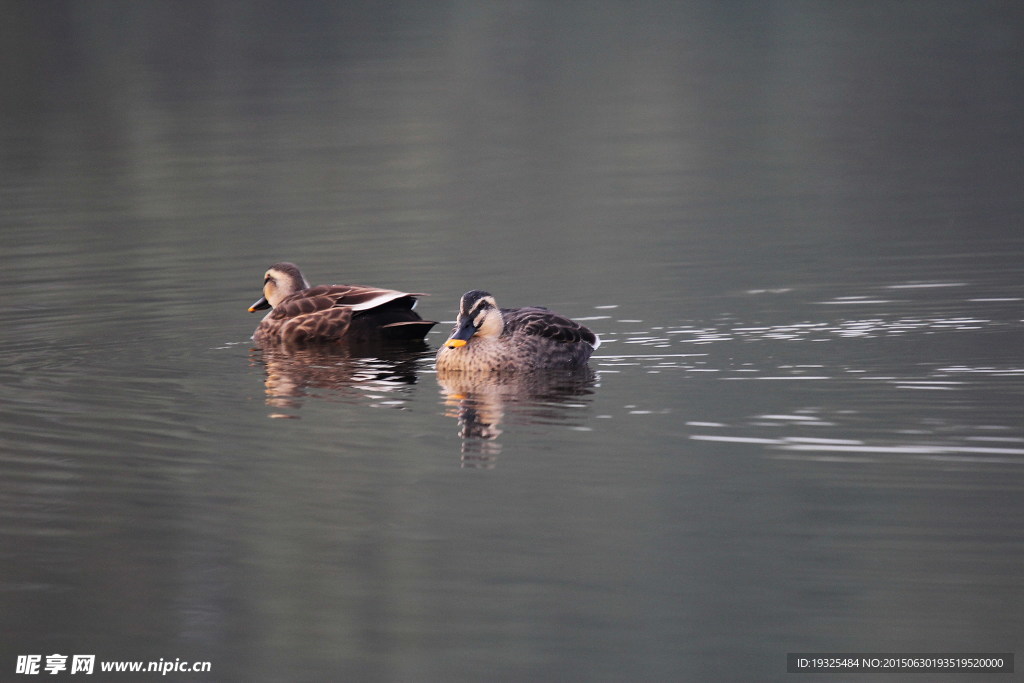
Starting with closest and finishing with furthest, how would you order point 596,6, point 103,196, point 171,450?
point 171,450 → point 103,196 → point 596,6

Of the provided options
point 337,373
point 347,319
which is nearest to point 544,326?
point 337,373

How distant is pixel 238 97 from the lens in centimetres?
5209

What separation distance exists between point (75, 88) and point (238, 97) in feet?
29.4

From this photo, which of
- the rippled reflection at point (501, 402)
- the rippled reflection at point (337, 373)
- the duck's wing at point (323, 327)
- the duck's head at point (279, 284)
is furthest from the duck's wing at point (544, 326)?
the duck's head at point (279, 284)

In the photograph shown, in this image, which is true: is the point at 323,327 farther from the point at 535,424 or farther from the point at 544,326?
the point at 535,424

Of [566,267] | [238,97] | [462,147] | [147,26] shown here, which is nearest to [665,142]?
[462,147]

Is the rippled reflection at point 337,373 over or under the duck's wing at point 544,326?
under

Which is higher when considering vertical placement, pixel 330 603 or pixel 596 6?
pixel 596 6

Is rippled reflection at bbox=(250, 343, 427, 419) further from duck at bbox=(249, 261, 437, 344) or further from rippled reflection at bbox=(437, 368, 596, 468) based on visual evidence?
rippled reflection at bbox=(437, 368, 596, 468)

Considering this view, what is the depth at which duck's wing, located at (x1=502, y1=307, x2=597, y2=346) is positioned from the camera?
1362 centimetres

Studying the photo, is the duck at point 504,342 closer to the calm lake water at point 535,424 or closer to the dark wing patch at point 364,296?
the calm lake water at point 535,424

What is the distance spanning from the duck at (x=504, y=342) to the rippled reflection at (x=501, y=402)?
93mm

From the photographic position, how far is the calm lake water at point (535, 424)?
26.5ft

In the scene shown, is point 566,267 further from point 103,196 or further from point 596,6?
point 596,6
